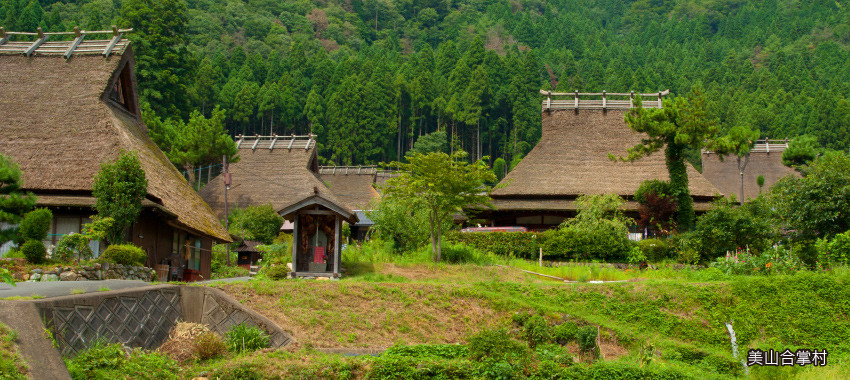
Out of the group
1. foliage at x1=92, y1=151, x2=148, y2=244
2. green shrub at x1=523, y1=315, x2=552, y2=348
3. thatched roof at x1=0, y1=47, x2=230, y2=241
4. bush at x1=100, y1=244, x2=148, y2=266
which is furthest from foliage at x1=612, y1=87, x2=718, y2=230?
bush at x1=100, y1=244, x2=148, y2=266

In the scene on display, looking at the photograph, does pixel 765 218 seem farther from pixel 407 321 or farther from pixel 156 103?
pixel 156 103

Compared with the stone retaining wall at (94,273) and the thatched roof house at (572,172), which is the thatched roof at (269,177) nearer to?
the thatched roof house at (572,172)

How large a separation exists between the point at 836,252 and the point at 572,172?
55.8 ft

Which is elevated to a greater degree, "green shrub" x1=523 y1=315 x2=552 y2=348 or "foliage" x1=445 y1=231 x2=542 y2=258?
"foliage" x1=445 y1=231 x2=542 y2=258

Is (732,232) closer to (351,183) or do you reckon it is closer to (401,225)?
(401,225)

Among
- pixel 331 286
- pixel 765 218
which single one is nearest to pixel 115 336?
pixel 331 286

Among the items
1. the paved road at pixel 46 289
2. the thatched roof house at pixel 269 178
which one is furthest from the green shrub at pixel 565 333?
the thatched roof house at pixel 269 178

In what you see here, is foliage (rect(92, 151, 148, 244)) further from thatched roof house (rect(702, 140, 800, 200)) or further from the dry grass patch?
thatched roof house (rect(702, 140, 800, 200))

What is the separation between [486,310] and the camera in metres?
20.3

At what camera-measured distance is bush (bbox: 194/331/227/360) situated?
15609 mm

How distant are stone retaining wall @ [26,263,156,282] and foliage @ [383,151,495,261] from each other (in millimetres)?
10242

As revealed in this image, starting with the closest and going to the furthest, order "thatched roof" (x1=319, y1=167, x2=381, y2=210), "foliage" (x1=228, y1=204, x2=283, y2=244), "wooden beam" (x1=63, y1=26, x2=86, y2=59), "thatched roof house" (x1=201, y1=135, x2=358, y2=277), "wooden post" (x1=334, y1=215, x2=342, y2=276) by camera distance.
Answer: "wooden post" (x1=334, y1=215, x2=342, y2=276)
"wooden beam" (x1=63, y1=26, x2=86, y2=59)
"foliage" (x1=228, y1=204, x2=283, y2=244)
"thatched roof house" (x1=201, y1=135, x2=358, y2=277)
"thatched roof" (x1=319, y1=167, x2=381, y2=210)

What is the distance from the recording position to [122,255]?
21969 millimetres

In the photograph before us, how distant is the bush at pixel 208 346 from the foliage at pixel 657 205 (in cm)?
2270
